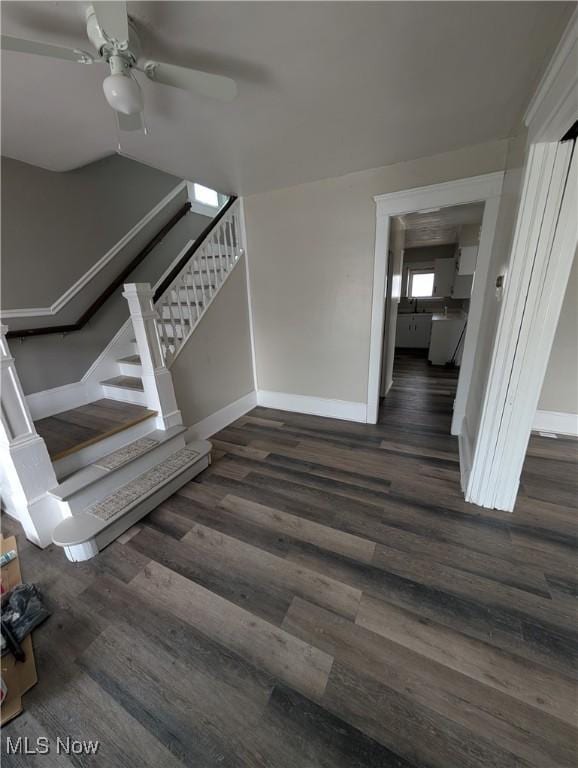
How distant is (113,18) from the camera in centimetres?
98

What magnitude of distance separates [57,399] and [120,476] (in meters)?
1.18

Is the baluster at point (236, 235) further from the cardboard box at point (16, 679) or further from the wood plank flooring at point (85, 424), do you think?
the cardboard box at point (16, 679)

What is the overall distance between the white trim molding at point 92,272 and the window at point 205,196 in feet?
1.45

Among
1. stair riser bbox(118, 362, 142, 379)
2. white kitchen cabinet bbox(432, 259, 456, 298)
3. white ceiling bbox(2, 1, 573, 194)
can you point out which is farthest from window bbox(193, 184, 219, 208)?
white kitchen cabinet bbox(432, 259, 456, 298)

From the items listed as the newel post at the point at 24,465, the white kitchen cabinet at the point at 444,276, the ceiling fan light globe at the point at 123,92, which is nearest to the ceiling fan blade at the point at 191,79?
the ceiling fan light globe at the point at 123,92

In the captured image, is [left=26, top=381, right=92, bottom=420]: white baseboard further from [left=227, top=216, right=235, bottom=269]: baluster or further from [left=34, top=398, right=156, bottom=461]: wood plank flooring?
[left=227, top=216, right=235, bottom=269]: baluster

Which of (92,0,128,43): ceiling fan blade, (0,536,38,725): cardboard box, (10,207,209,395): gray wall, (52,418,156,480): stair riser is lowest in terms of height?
(0,536,38,725): cardboard box

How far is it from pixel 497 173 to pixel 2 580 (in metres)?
Answer: 4.20

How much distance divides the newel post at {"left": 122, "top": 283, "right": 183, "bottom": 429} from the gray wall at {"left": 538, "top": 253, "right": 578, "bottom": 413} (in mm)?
3577

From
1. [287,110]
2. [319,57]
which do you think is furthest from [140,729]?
[287,110]

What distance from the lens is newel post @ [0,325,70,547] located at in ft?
5.16

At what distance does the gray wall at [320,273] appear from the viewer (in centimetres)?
265

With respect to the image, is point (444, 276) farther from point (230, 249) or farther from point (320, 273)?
point (230, 249)

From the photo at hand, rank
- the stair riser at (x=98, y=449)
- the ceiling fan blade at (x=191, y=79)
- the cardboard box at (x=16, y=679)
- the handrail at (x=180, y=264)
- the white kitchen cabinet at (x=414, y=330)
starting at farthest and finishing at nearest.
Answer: the white kitchen cabinet at (x=414, y=330) < the handrail at (x=180, y=264) < the stair riser at (x=98, y=449) < the ceiling fan blade at (x=191, y=79) < the cardboard box at (x=16, y=679)
